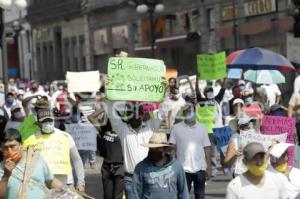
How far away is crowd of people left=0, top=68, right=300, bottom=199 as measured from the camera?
267 inches

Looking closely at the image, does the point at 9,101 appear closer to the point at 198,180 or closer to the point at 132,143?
the point at 198,180

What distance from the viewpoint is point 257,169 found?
646 centimetres

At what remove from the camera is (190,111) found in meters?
11.0

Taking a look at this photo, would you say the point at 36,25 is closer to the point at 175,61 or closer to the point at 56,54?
the point at 56,54

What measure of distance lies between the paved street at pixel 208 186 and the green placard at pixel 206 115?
884 mm

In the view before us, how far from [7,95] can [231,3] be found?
18819 millimetres

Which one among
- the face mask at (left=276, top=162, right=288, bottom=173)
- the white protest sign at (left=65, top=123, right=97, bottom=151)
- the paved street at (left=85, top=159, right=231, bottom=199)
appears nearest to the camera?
the face mask at (left=276, top=162, right=288, bottom=173)

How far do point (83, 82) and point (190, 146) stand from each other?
17.3 ft

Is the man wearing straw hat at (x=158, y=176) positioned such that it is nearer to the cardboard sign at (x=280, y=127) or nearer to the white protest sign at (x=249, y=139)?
the white protest sign at (x=249, y=139)

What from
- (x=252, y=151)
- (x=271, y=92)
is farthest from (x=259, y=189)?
(x=271, y=92)

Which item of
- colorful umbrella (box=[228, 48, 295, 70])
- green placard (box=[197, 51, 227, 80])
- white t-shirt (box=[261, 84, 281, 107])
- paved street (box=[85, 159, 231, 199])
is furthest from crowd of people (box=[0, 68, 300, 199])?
white t-shirt (box=[261, 84, 281, 107])

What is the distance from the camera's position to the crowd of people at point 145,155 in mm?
6785

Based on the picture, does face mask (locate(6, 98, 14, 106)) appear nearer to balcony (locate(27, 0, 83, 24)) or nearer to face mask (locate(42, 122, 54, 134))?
face mask (locate(42, 122, 54, 134))

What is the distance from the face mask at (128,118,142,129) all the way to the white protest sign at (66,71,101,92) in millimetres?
5516
